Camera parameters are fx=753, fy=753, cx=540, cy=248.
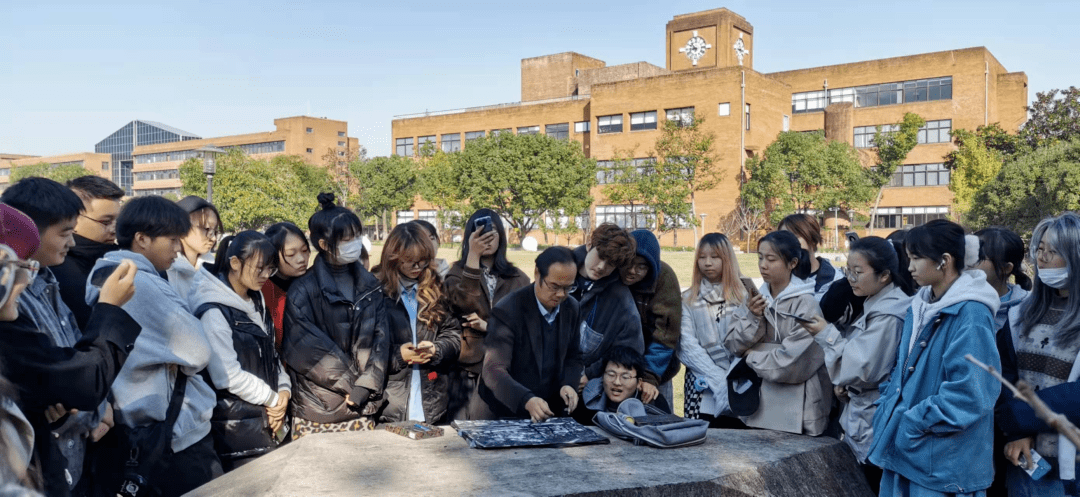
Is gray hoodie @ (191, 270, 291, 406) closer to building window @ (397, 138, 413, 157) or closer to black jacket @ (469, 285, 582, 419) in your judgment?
black jacket @ (469, 285, 582, 419)

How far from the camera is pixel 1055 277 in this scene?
3.58m

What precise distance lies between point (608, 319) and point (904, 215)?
44.8 metres

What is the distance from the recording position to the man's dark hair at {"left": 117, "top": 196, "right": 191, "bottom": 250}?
360cm

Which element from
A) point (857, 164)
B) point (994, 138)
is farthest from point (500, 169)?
point (994, 138)

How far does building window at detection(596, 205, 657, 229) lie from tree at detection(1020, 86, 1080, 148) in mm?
17682

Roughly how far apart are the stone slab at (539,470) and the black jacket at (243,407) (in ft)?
0.92

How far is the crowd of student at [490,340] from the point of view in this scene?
310cm

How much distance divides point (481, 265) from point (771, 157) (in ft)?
121

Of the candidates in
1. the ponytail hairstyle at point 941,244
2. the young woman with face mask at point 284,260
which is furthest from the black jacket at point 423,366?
the ponytail hairstyle at point 941,244

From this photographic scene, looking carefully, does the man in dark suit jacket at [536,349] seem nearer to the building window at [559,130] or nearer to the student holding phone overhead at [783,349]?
the student holding phone overhead at [783,349]

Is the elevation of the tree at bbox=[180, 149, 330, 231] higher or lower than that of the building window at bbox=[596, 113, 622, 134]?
lower

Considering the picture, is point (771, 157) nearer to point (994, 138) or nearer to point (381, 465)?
point (994, 138)

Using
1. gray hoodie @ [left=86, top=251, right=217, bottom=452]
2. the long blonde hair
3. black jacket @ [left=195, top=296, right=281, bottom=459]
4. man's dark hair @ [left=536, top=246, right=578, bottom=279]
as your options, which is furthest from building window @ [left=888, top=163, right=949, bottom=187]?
gray hoodie @ [left=86, top=251, right=217, bottom=452]

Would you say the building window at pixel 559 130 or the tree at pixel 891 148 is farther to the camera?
the building window at pixel 559 130
